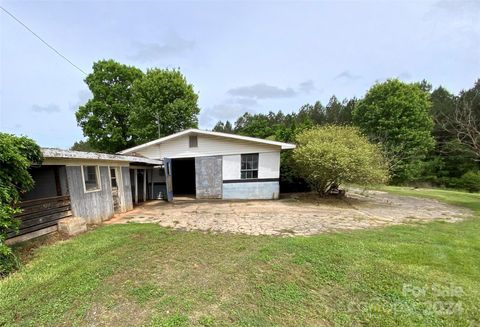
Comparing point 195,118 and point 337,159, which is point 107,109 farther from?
point 337,159

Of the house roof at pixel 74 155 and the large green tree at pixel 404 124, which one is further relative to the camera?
the large green tree at pixel 404 124

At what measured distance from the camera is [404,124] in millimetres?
23500

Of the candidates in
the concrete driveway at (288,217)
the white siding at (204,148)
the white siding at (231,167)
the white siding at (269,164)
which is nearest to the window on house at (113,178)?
the concrete driveway at (288,217)

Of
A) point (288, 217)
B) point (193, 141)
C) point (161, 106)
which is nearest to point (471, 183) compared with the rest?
point (288, 217)

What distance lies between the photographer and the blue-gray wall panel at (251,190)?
452 inches

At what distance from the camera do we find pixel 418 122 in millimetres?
23656

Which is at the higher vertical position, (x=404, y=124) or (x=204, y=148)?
(x=404, y=124)

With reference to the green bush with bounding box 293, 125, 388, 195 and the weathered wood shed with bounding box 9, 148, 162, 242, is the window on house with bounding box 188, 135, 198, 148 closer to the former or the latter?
the weathered wood shed with bounding box 9, 148, 162, 242

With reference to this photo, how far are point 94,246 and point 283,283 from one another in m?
4.33

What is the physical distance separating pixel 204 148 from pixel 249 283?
9.11 metres

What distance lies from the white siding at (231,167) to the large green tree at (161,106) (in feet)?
33.0

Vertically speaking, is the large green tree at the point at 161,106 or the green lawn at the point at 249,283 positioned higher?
the large green tree at the point at 161,106

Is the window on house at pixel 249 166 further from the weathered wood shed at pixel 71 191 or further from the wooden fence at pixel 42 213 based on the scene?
the wooden fence at pixel 42 213

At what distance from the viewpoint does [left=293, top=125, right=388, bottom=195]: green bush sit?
964 cm
